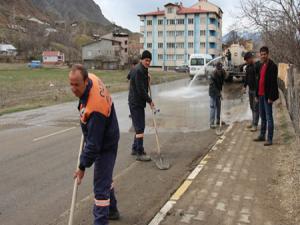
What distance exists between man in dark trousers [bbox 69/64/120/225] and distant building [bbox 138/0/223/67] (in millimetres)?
100060

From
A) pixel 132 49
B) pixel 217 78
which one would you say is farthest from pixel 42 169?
pixel 132 49

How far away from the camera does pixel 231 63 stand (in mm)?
36469

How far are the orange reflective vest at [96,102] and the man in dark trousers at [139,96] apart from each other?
4062 mm

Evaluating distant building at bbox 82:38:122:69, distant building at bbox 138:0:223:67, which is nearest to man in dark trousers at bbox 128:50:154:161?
distant building at bbox 138:0:223:67

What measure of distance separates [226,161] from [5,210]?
4127 millimetres

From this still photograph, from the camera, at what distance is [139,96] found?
902 cm

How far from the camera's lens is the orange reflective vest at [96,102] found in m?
4.66

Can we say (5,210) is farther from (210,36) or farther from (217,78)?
(210,36)

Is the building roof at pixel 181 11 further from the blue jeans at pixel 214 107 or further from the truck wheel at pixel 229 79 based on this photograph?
the blue jeans at pixel 214 107

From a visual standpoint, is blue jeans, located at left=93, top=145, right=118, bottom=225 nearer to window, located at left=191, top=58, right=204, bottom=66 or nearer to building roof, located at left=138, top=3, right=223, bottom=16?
window, located at left=191, top=58, right=204, bottom=66

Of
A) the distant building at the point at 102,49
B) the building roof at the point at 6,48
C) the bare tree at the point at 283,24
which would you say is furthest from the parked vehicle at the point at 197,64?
the building roof at the point at 6,48

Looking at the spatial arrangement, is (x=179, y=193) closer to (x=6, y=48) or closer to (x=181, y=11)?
(x=181, y=11)

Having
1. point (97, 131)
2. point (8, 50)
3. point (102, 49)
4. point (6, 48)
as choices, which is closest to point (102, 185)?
point (97, 131)

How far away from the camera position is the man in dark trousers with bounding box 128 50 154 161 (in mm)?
8910
